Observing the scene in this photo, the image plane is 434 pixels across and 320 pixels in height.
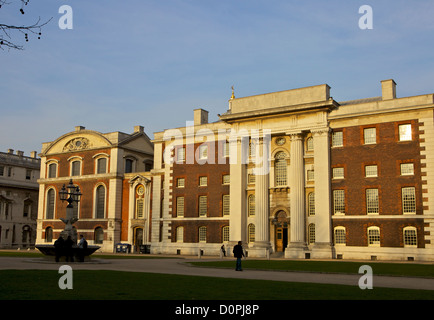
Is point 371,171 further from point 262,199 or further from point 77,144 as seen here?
point 77,144

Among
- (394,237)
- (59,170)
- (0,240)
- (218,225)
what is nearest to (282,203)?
(218,225)

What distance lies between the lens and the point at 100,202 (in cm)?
6206

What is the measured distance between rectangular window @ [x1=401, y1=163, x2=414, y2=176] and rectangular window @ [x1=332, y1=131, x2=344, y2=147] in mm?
5806

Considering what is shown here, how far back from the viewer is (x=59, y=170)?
66.7 m

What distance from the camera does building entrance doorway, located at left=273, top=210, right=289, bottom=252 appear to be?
46906 millimetres

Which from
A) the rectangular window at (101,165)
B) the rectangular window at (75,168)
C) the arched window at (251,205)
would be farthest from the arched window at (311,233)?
the rectangular window at (75,168)

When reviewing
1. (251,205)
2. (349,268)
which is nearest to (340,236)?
(251,205)

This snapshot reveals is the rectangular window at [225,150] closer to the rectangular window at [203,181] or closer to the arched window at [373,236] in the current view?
the rectangular window at [203,181]

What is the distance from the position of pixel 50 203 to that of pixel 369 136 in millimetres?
44598

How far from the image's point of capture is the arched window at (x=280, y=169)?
155 ft

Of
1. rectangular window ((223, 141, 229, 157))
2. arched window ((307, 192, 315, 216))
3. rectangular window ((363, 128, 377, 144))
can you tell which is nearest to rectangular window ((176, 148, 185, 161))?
rectangular window ((223, 141, 229, 157))

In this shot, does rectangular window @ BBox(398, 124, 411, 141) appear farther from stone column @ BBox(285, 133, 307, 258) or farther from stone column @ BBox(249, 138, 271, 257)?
stone column @ BBox(249, 138, 271, 257)

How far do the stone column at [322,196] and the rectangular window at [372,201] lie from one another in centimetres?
336
